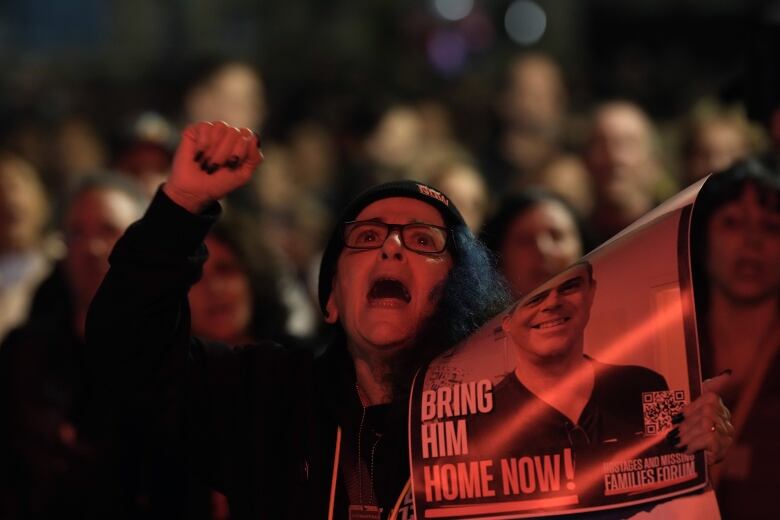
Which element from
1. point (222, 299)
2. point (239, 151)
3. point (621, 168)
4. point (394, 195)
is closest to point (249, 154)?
point (239, 151)

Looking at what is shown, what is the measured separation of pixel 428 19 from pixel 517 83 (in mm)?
7705

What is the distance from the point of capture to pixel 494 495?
2773 millimetres

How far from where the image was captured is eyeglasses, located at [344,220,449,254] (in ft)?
10.5

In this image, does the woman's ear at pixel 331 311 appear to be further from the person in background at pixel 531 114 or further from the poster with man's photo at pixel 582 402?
the person in background at pixel 531 114

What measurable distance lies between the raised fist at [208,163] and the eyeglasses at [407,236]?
35 centimetres

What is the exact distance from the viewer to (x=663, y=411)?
2.74 meters

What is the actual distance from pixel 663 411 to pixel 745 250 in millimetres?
1147

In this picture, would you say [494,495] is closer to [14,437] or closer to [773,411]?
[773,411]

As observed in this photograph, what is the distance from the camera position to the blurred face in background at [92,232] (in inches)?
190

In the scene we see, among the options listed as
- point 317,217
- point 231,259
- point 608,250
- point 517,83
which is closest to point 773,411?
point 608,250

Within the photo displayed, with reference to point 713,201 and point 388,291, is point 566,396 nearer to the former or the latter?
point 388,291

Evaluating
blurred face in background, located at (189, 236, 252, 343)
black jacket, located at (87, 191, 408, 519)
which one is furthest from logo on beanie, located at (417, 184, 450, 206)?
blurred face in background, located at (189, 236, 252, 343)

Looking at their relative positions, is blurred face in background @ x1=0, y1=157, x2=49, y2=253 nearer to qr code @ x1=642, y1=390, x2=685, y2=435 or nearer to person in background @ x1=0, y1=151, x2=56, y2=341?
person in background @ x1=0, y1=151, x2=56, y2=341

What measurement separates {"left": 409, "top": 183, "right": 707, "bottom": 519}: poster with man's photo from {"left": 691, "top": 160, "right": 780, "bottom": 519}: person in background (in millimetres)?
985
